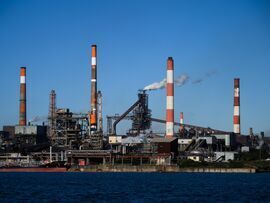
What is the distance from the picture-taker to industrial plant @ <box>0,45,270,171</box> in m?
102

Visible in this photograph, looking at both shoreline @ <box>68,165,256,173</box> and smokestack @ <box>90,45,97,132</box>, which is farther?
smokestack @ <box>90,45,97,132</box>

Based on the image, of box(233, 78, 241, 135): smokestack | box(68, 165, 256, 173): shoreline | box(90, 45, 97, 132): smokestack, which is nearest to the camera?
box(68, 165, 256, 173): shoreline

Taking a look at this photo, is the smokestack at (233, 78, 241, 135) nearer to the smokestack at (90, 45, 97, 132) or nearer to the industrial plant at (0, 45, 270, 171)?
the industrial plant at (0, 45, 270, 171)

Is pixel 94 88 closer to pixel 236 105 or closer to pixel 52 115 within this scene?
pixel 52 115

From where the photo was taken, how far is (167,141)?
99.7 meters

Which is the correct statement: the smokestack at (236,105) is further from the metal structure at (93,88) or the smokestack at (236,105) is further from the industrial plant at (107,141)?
the metal structure at (93,88)

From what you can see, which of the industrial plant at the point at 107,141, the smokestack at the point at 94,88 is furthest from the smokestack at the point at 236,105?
the smokestack at the point at 94,88

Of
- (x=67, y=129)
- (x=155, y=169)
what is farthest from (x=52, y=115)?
(x=155, y=169)

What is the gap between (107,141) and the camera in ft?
388

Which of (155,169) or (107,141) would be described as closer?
(155,169)

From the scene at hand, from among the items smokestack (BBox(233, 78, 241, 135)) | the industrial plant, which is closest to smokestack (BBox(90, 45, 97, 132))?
the industrial plant

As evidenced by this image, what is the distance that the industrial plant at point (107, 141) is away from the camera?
10188cm
